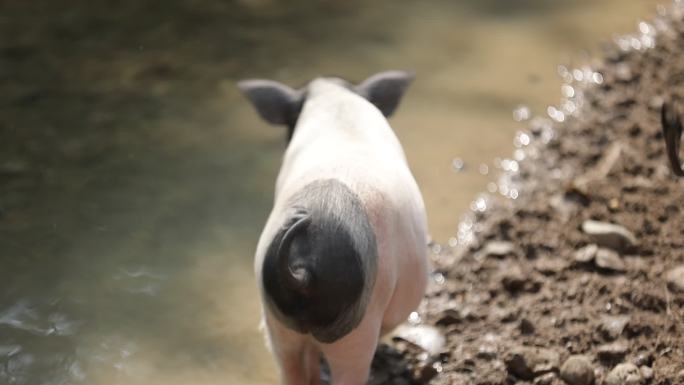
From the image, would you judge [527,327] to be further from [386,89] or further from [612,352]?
[386,89]

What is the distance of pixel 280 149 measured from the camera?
15.5ft

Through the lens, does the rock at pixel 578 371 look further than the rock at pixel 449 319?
No

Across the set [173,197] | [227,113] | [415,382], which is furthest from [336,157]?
[227,113]

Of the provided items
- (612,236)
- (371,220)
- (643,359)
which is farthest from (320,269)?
(612,236)

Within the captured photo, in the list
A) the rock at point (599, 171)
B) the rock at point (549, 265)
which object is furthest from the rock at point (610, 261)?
the rock at point (599, 171)

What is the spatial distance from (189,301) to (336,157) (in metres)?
1.10

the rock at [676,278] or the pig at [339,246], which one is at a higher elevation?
the pig at [339,246]

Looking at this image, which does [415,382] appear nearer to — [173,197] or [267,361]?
[267,361]

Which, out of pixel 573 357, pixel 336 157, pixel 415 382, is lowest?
pixel 415 382

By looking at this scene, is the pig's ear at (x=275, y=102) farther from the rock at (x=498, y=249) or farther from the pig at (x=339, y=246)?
the rock at (x=498, y=249)

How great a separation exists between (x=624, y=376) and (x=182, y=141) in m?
2.40

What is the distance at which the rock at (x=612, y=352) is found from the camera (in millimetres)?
3367

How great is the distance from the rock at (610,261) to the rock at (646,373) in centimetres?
60

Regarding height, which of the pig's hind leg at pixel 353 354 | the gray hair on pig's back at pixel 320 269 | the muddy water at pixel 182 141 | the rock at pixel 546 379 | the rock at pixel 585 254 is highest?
the gray hair on pig's back at pixel 320 269
